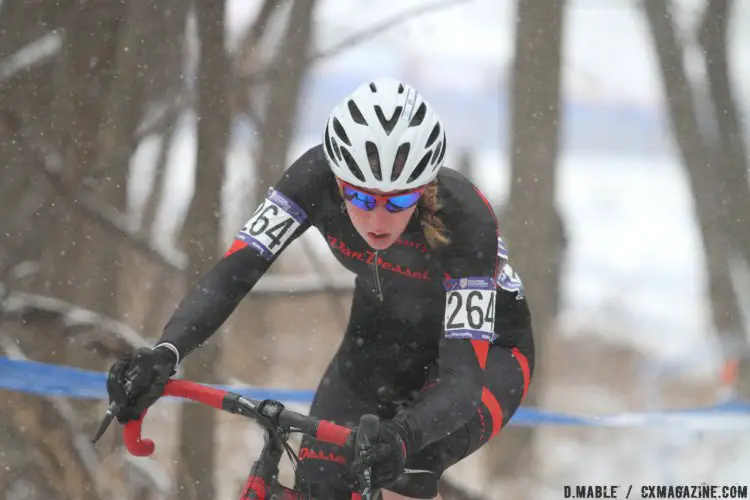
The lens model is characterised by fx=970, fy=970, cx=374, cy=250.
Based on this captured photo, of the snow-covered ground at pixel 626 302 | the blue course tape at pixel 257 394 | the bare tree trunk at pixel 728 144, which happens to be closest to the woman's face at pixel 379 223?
the blue course tape at pixel 257 394

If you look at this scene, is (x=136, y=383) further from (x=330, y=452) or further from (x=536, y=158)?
(x=536, y=158)

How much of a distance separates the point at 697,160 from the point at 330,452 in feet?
22.6

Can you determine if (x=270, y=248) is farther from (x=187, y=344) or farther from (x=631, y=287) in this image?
(x=631, y=287)

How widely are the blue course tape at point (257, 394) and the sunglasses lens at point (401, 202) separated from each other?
2293 mm

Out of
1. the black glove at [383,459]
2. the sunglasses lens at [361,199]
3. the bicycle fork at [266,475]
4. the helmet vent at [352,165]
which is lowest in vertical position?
the bicycle fork at [266,475]

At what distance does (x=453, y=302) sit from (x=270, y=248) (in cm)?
64

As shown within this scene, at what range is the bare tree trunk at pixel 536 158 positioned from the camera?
24.7 feet

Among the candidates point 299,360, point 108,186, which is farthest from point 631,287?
point 108,186

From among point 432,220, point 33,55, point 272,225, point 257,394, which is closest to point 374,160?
point 432,220

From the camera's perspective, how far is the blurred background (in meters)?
5.86

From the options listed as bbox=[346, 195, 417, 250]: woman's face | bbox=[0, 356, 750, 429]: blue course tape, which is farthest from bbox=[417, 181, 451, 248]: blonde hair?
bbox=[0, 356, 750, 429]: blue course tape

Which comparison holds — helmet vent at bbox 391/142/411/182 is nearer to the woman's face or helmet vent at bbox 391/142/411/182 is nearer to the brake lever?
the woman's face

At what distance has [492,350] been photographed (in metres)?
3.59

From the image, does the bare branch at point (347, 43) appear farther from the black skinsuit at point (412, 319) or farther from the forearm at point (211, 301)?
the forearm at point (211, 301)
